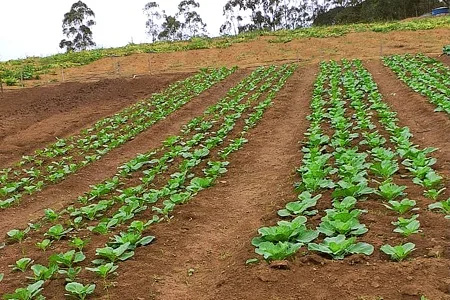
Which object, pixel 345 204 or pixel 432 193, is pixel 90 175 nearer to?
pixel 345 204

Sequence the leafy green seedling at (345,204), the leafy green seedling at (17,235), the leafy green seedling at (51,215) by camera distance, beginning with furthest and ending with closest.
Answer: the leafy green seedling at (51,215)
the leafy green seedling at (17,235)
the leafy green seedling at (345,204)

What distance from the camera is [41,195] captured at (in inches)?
333

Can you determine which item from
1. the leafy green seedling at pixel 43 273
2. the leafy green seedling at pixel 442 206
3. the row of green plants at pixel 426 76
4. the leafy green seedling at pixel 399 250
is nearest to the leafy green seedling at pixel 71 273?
the leafy green seedling at pixel 43 273

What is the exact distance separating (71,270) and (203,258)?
1.32 metres

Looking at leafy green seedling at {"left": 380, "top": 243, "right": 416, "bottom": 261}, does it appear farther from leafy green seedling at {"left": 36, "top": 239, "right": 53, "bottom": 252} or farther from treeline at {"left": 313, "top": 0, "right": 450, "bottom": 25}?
treeline at {"left": 313, "top": 0, "right": 450, "bottom": 25}

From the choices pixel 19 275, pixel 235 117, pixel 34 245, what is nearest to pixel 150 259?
pixel 19 275

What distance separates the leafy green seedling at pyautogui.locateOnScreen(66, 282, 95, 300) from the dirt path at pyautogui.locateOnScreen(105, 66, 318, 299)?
25cm

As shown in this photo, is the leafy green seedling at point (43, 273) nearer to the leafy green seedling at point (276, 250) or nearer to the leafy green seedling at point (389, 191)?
the leafy green seedling at point (276, 250)

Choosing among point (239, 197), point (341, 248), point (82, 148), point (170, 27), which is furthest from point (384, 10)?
point (341, 248)

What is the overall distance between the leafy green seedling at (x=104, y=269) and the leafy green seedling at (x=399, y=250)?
8.05 feet

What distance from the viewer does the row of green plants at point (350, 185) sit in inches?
167

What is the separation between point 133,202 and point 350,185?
290cm

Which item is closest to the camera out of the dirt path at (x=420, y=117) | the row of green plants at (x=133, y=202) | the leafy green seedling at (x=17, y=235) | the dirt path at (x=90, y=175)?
the row of green plants at (x=133, y=202)

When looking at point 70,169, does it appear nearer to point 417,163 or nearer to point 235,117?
point 235,117
